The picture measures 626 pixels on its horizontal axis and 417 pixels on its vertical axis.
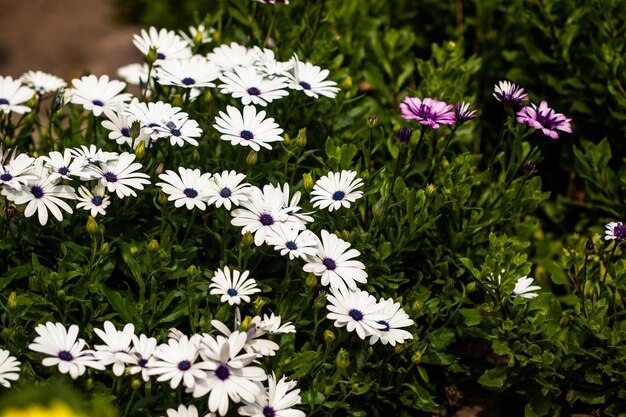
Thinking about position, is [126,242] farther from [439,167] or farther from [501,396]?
[501,396]

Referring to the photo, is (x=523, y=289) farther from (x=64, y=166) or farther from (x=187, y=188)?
(x=64, y=166)

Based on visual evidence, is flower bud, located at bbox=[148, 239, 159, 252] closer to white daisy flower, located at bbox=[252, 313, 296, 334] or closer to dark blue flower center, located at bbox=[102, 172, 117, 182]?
dark blue flower center, located at bbox=[102, 172, 117, 182]

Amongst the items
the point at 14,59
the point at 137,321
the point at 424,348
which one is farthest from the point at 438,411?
the point at 14,59

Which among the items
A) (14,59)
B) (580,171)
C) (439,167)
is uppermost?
(14,59)

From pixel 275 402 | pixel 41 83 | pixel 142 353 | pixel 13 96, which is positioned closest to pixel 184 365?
pixel 142 353

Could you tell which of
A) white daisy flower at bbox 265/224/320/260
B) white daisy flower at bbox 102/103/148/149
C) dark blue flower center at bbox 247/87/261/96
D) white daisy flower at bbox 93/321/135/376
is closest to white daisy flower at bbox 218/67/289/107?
dark blue flower center at bbox 247/87/261/96

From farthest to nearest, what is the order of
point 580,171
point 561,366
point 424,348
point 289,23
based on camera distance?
point 289,23 → point 580,171 → point 561,366 → point 424,348
